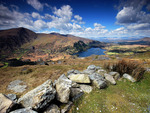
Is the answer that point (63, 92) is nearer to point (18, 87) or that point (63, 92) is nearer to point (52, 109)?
point (52, 109)

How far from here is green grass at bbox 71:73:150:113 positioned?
6.29 m

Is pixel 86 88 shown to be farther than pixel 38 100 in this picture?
Yes

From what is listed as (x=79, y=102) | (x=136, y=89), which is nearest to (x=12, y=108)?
(x=79, y=102)

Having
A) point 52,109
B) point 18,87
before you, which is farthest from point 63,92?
point 18,87

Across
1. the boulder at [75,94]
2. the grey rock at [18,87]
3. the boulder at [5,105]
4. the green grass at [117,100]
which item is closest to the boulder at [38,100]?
the boulder at [5,105]

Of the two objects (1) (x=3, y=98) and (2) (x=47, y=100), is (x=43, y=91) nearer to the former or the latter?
(2) (x=47, y=100)

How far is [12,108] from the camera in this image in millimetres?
5039

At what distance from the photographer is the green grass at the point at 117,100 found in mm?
6285

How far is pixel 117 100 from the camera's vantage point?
284 inches

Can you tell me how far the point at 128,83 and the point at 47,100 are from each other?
1124 centimetres

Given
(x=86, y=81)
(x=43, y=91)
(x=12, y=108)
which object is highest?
(x=43, y=91)

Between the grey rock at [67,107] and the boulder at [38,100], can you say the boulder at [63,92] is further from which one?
the boulder at [38,100]

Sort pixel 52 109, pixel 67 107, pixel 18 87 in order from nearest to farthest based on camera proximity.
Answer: pixel 52 109 → pixel 67 107 → pixel 18 87

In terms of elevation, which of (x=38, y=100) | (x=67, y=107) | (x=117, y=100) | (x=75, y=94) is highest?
(x=38, y=100)
